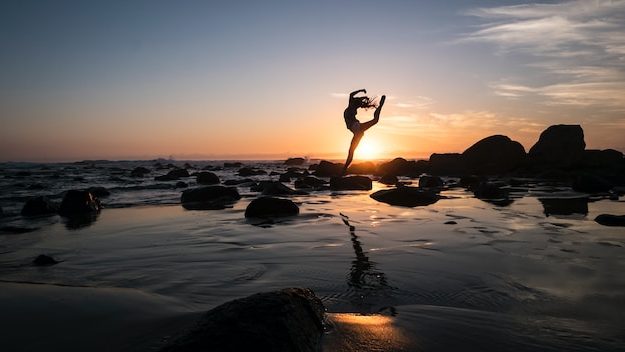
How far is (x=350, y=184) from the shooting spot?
19328 millimetres

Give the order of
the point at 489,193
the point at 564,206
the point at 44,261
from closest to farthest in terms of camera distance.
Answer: the point at 44,261 → the point at 564,206 → the point at 489,193

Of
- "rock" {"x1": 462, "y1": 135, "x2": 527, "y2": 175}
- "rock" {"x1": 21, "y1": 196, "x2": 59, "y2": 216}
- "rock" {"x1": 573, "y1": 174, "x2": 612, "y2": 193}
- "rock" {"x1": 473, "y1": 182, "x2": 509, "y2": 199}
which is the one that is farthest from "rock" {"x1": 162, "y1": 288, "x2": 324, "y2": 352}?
"rock" {"x1": 462, "y1": 135, "x2": 527, "y2": 175}

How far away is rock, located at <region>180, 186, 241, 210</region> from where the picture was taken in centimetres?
1372

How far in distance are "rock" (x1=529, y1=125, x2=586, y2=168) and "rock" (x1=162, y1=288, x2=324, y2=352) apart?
32049mm

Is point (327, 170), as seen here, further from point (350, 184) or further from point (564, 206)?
point (564, 206)

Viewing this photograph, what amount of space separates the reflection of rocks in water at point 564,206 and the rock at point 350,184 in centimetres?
770

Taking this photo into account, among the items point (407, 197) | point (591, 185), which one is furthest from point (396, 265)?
point (591, 185)

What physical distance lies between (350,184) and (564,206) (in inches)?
369

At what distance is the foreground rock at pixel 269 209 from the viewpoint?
33.8 feet

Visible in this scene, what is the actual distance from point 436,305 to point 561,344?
3.75ft

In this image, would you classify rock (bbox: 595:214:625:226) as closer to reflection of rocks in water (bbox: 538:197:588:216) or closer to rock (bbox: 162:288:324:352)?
reflection of rocks in water (bbox: 538:197:588:216)

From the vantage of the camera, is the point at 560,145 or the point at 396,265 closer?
the point at 396,265

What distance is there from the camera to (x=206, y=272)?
17.1 feet

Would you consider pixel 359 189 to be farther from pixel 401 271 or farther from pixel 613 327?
pixel 613 327
